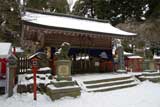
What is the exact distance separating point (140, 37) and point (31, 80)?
2007 centimetres

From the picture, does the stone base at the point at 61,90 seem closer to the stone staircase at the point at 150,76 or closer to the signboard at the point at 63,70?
the signboard at the point at 63,70

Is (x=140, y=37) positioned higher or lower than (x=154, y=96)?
higher

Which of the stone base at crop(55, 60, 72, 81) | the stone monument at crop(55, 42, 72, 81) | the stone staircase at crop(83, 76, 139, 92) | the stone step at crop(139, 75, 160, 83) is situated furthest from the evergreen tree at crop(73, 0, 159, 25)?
the stone base at crop(55, 60, 72, 81)

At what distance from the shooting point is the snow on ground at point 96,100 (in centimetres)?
921

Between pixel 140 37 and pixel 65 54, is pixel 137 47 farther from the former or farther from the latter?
pixel 65 54

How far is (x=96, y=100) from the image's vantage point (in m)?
9.95

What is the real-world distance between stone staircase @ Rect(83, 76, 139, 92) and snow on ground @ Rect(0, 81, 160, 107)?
711 mm

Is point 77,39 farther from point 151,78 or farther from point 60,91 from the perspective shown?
point 60,91

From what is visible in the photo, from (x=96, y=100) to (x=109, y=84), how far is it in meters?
3.02

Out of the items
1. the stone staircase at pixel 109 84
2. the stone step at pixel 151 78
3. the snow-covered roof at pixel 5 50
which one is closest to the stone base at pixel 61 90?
the stone staircase at pixel 109 84

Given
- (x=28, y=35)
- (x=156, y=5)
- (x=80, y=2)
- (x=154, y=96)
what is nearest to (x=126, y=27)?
(x=156, y=5)

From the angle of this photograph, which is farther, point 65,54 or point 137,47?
point 137,47

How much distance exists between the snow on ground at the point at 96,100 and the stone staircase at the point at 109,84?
71 cm

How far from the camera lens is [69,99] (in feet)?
33.1
